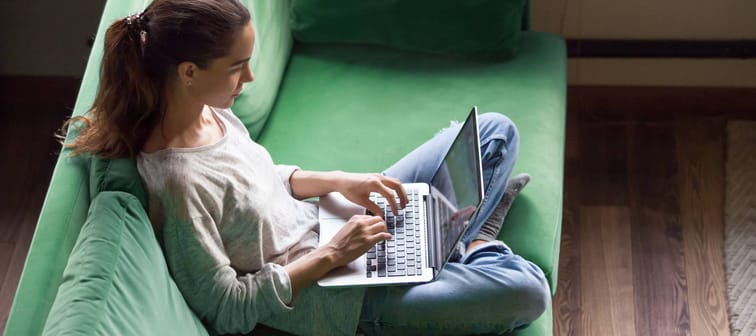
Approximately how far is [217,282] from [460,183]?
1.53 feet

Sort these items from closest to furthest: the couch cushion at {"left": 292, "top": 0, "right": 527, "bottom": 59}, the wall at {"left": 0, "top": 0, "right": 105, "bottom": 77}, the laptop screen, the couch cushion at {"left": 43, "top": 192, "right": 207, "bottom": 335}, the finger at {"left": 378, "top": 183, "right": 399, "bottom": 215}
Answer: the couch cushion at {"left": 43, "top": 192, "right": 207, "bottom": 335} → the laptop screen → the finger at {"left": 378, "top": 183, "right": 399, "bottom": 215} → the couch cushion at {"left": 292, "top": 0, "right": 527, "bottom": 59} → the wall at {"left": 0, "top": 0, "right": 105, "bottom": 77}

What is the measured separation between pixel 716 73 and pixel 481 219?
3.67 ft

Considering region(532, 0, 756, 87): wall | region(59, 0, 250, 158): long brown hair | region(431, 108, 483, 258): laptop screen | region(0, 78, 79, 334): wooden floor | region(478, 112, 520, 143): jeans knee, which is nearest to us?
region(59, 0, 250, 158): long brown hair

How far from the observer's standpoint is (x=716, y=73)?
104 inches

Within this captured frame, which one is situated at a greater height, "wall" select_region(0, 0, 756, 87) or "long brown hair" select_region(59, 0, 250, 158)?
"long brown hair" select_region(59, 0, 250, 158)

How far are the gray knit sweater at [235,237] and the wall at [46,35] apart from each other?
3.68 feet

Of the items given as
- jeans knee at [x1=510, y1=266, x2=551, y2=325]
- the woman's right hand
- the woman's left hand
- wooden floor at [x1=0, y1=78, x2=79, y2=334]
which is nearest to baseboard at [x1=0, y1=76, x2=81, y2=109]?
wooden floor at [x1=0, y1=78, x2=79, y2=334]

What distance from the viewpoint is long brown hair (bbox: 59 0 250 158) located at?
1.45 meters

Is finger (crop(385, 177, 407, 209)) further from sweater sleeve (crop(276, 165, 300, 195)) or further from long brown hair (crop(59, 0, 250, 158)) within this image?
long brown hair (crop(59, 0, 250, 158))

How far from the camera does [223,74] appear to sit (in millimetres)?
1512

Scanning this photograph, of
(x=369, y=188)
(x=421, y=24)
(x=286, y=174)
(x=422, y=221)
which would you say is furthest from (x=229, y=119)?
(x=421, y=24)

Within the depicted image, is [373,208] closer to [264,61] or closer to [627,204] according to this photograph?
[264,61]

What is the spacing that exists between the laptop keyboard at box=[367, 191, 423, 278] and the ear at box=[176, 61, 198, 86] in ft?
1.49

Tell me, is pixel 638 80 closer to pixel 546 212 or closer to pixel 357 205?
pixel 546 212
